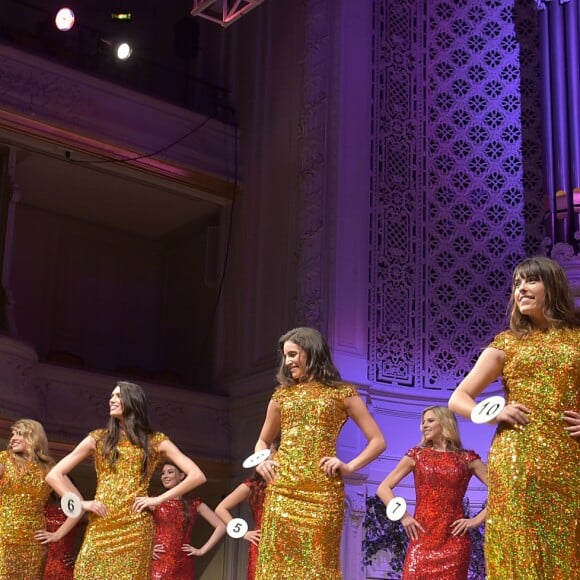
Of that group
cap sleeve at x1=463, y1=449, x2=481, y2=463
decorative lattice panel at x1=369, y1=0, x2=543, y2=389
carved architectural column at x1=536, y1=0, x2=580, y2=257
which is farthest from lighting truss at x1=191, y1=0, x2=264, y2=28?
cap sleeve at x1=463, y1=449, x2=481, y2=463

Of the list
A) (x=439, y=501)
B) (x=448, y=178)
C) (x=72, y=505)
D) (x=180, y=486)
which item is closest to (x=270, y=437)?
(x=180, y=486)

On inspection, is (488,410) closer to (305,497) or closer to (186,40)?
(305,497)

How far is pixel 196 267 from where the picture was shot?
13.5 metres

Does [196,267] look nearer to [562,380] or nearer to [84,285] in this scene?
[84,285]

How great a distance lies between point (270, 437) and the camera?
16.3 ft

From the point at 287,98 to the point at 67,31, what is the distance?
2700mm

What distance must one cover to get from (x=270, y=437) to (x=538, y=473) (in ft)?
6.03

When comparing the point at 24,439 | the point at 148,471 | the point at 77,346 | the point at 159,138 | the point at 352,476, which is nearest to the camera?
the point at 148,471

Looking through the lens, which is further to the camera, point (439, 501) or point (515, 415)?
point (439, 501)

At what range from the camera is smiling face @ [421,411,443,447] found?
625 cm

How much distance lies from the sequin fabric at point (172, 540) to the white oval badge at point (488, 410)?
5002mm

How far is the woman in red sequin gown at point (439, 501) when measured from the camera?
6074 millimetres

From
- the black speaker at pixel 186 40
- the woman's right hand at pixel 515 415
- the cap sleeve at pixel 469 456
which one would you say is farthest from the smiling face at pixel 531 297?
the black speaker at pixel 186 40

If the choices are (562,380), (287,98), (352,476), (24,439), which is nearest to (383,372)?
(352,476)
